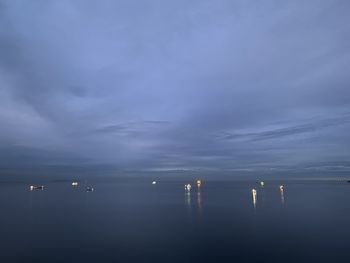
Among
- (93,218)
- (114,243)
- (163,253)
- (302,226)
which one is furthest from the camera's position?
(93,218)

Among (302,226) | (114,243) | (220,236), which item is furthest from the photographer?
(302,226)

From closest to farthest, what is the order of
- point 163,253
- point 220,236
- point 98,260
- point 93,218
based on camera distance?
point 98,260, point 163,253, point 220,236, point 93,218

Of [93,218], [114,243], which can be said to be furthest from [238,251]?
[93,218]

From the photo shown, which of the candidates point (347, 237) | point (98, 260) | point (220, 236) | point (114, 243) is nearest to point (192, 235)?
point (220, 236)

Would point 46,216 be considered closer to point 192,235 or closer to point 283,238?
point 192,235

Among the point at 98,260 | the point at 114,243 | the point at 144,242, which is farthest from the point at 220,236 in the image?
the point at 98,260

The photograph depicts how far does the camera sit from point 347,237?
204 ft

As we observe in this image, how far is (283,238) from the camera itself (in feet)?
202

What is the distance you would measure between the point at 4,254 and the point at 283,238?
2109 inches

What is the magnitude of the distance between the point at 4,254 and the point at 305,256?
5195 cm

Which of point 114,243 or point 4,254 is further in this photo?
point 114,243

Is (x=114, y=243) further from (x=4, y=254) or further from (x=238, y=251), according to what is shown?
(x=238, y=251)

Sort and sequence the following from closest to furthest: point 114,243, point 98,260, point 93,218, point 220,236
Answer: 1. point 98,260
2. point 114,243
3. point 220,236
4. point 93,218

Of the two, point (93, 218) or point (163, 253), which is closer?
point (163, 253)
